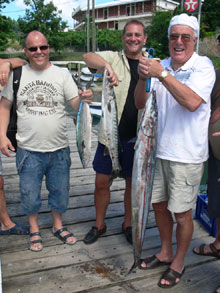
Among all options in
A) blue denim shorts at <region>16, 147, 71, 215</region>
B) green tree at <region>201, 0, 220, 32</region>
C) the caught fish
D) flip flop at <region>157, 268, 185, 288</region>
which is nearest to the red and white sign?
blue denim shorts at <region>16, 147, 71, 215</region>

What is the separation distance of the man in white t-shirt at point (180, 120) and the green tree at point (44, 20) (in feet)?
137

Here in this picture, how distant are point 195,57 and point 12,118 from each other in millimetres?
1769

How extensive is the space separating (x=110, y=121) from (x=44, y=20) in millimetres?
44836

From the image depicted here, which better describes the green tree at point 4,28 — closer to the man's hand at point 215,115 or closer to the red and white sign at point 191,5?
the red and white sign at point 191,5

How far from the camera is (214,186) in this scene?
2471mm

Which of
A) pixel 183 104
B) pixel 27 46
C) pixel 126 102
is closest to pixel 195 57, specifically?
pixel 183 104

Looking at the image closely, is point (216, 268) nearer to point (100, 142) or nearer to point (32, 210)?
point (100, 142)

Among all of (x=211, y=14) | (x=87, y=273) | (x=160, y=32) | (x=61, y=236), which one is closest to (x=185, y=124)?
(x=87, y=273)

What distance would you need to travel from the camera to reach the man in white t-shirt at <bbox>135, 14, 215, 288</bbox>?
79.0 inches

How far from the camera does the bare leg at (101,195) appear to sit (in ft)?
9.88

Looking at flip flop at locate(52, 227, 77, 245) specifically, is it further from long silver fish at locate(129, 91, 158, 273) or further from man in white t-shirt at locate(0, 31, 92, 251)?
long silver fish at locate(129, 91, 158, 273)

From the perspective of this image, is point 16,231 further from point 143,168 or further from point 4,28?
point 4,28

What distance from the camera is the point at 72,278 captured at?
2.49 meters

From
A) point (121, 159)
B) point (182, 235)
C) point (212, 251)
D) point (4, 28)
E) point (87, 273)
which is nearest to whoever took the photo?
point (182, 235)
